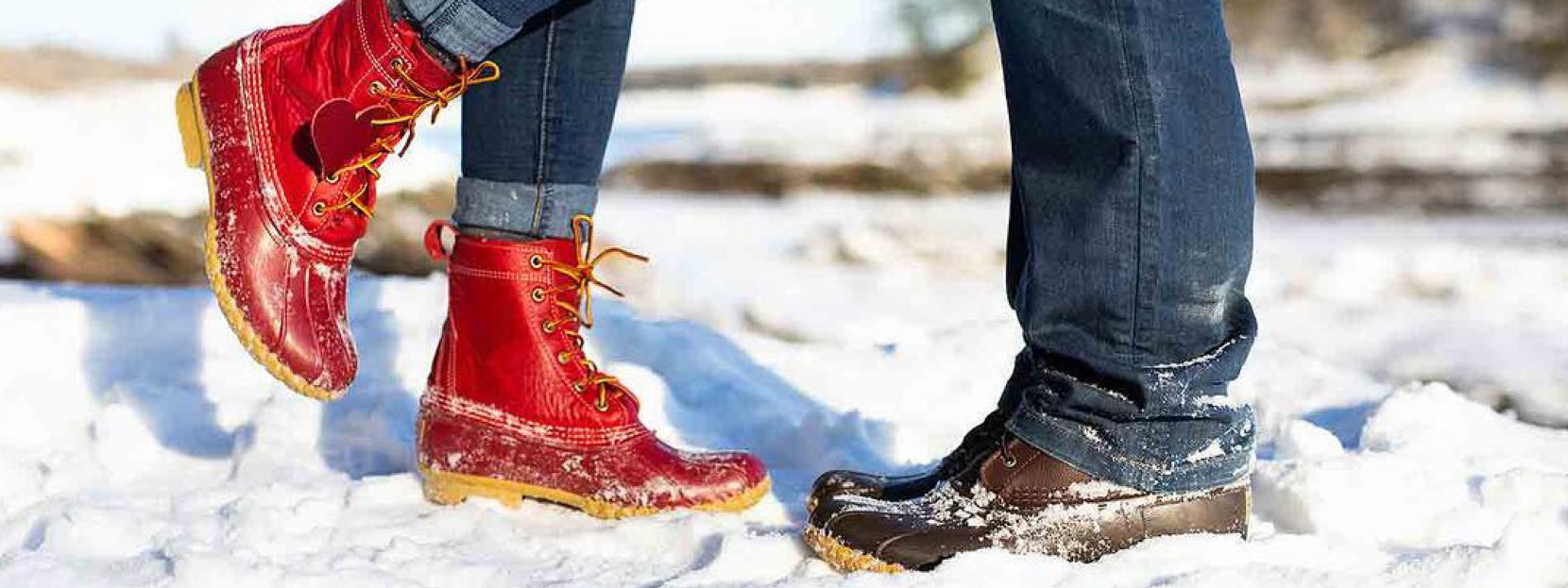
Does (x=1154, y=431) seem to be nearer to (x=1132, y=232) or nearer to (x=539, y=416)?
(x=1132, y=232)

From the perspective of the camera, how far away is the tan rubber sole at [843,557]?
147 centimetres

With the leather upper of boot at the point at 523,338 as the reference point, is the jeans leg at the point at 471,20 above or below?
above

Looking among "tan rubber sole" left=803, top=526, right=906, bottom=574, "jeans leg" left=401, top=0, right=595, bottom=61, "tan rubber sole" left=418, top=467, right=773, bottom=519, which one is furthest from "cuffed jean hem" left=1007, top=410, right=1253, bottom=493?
"jeans leg" left=401, top=0, right=595, bottom=61

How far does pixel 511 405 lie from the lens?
175cm

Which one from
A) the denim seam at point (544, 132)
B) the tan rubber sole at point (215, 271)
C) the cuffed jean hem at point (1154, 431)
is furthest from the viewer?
the denim seam at point (544, 132)

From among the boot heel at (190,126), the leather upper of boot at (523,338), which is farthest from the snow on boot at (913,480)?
the boot heel at (190,126)

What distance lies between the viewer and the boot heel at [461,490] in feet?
5.71

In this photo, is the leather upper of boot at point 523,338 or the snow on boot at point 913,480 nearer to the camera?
the snow on boot at point 913,480

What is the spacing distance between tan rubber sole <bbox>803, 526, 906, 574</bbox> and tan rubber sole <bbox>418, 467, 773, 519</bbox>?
0.19m

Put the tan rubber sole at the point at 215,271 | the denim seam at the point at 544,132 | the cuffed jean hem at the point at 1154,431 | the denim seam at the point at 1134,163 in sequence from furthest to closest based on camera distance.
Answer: the denim seam at the point at 544,132
the tan rubber sole at the point at 215,271
the cuffed jean hem at the point at 1154,431
the denim seam at the point at 1134,163

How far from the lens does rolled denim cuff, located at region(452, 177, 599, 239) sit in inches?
67.2

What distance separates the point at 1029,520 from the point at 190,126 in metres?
0.91

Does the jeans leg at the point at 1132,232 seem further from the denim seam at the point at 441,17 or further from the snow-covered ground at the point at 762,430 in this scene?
the denim seam at the point at 441,17

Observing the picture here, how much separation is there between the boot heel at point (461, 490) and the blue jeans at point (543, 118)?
26cm
